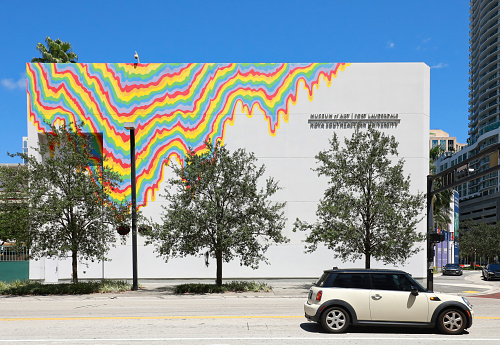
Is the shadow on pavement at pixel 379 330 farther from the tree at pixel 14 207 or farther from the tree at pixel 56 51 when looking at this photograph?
the tree at pixel 56 51

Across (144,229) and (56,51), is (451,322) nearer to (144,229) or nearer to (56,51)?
(144,229)

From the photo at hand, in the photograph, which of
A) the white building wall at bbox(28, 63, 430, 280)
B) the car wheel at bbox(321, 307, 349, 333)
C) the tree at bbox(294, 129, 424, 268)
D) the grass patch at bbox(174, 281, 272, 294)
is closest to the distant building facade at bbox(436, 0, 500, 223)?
the white building wall at bbox(28, 63, 430, 280)

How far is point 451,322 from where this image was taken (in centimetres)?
1142

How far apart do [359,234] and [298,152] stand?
8226mm

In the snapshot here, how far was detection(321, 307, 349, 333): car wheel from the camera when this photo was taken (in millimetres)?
11406

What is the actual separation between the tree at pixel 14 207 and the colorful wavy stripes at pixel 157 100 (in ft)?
24.7

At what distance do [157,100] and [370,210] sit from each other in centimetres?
1503

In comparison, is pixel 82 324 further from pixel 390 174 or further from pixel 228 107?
pixel 228 107

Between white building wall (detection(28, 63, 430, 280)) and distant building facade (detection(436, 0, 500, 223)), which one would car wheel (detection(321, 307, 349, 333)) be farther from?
distant building facade (detection(436, 0, 500, 223))

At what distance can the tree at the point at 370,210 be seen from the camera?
23734mm

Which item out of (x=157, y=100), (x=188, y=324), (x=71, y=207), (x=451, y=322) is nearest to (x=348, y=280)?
(x=451, y=322)

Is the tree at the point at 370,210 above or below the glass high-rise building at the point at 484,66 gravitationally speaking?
below

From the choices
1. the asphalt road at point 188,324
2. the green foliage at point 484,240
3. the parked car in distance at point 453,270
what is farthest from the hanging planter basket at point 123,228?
Answer: the green foliage at point 484,240

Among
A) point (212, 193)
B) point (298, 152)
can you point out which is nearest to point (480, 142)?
point (298, 152)
